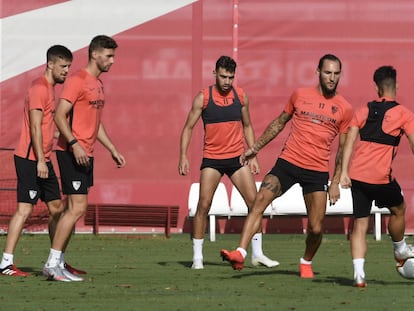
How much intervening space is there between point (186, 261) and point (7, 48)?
6.15m

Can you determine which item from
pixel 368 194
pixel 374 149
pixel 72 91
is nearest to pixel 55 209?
pixel 72 91

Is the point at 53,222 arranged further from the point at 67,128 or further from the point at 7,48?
the point at 7,48

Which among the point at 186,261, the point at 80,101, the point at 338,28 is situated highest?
the point at 338,28

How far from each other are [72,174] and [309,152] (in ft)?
7.06

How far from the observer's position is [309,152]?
11.5 m

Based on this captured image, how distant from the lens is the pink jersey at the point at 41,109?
11.5m

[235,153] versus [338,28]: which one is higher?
[338,28]

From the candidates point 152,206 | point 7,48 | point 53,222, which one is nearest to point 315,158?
point 53,222

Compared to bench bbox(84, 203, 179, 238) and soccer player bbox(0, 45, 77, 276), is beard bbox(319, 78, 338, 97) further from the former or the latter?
bench bbox(84, 203, 179, 238)

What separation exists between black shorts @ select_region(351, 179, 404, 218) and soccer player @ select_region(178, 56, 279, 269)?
2.28m

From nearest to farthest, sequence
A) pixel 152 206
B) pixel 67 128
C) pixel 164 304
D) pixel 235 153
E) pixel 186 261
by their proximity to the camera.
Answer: pixel 164 304, pixel 67 128, pixel 235 153, pixel 186 261, pixel 152 206

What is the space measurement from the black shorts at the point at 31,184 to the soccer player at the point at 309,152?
5.75 ft

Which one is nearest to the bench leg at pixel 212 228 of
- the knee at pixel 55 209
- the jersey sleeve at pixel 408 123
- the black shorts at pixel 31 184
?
the knee at pixel 55 209

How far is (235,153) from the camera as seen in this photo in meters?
13.0
